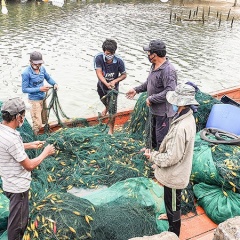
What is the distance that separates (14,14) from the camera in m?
26.6

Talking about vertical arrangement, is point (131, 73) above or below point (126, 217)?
below

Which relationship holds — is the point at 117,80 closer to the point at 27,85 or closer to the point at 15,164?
the point at 27,85

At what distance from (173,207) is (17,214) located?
1.48 meters

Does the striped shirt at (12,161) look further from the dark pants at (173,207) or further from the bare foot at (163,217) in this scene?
the bare foot at (163,217)

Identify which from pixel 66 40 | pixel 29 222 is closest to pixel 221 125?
pixel 29 222

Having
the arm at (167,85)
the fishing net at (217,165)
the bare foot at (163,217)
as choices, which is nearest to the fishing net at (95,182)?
the bare foot at (163,217)

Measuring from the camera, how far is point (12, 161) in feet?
9.00

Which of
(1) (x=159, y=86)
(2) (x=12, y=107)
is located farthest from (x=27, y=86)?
(2) (x=12, y=107)

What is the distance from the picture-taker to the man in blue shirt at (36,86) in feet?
16.6

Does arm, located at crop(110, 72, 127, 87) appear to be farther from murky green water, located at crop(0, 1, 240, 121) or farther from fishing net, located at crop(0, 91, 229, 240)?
murky green water, located at crop(0, 1, 240, 121)

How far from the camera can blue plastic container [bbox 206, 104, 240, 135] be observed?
5184 millimetres

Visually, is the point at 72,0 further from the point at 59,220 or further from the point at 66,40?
the point at 59,220

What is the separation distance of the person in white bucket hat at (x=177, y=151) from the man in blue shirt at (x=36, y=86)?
2.63 metres

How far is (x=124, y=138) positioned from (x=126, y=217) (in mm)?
2050
